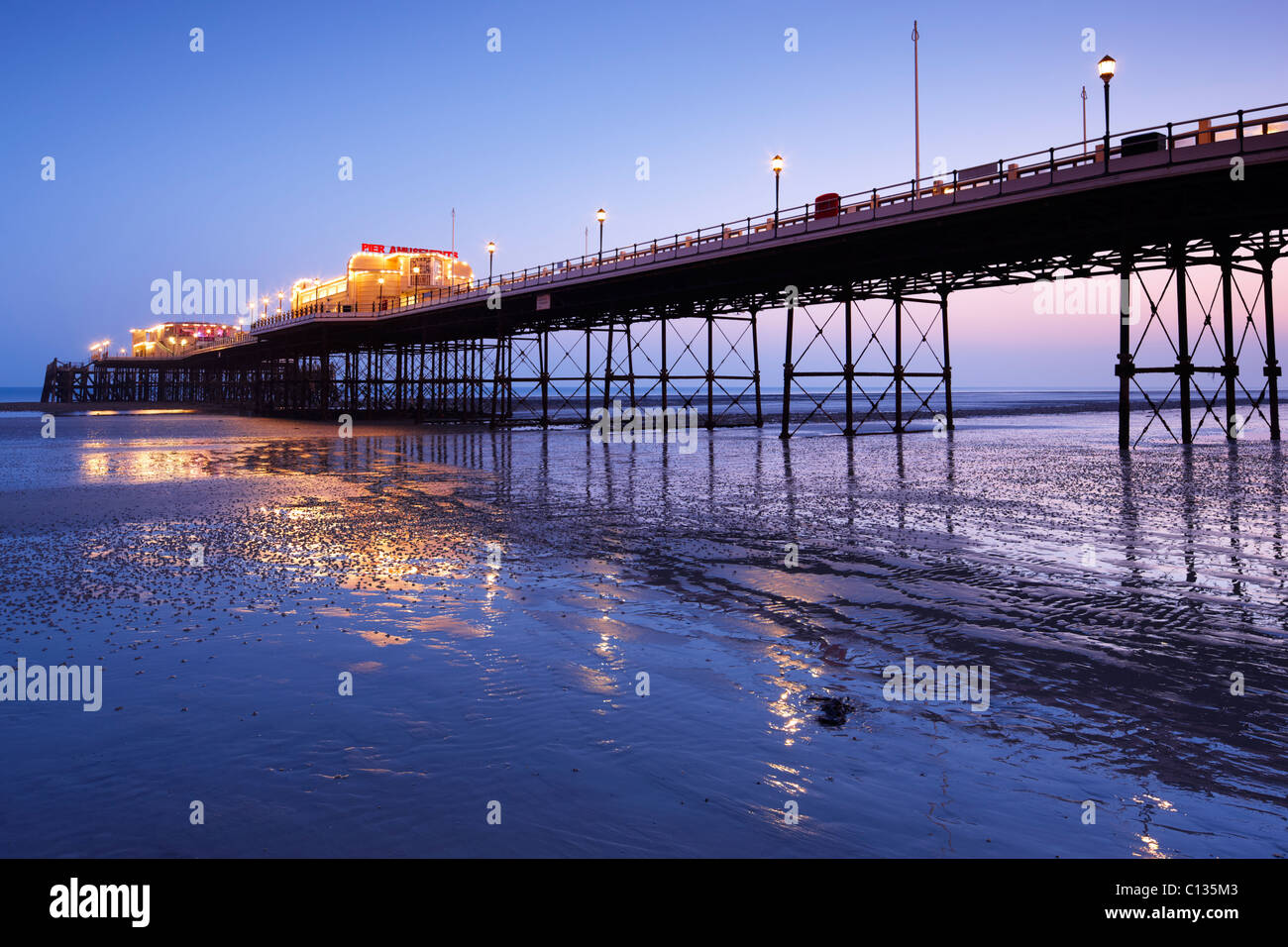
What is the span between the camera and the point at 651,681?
6.52 meters

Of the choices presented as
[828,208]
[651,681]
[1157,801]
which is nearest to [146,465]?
[828,208]

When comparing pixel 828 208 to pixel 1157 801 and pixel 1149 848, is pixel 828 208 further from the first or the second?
pixel 1149 848

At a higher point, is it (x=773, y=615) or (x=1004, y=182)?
(x=1004, y=182)

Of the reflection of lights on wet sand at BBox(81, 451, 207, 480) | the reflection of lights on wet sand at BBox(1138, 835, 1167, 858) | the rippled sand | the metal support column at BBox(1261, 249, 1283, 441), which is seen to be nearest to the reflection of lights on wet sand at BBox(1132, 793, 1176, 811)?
the rippled sand

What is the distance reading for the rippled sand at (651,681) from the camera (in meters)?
4.25

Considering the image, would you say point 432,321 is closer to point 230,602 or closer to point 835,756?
point 230,602

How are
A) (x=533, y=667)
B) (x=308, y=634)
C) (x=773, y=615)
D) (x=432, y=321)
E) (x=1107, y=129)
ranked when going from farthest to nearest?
(x=432, y=321) < (x=1107, y=129) < (x=773, y=615) < (x=308, y=634) < (x=533, y=667)

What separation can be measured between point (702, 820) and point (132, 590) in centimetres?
799

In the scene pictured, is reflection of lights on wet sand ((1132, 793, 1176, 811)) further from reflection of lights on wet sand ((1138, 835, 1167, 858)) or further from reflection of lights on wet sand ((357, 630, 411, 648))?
reflection of lights on wet sand ((357, 630, 411, 648))

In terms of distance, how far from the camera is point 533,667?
22.3 ft

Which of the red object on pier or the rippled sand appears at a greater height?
the red object on pier

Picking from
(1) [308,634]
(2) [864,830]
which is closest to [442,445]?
(1) [308,634]

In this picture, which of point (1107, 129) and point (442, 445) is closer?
point (1107, 129)

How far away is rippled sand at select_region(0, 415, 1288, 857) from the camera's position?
13.9 feet
